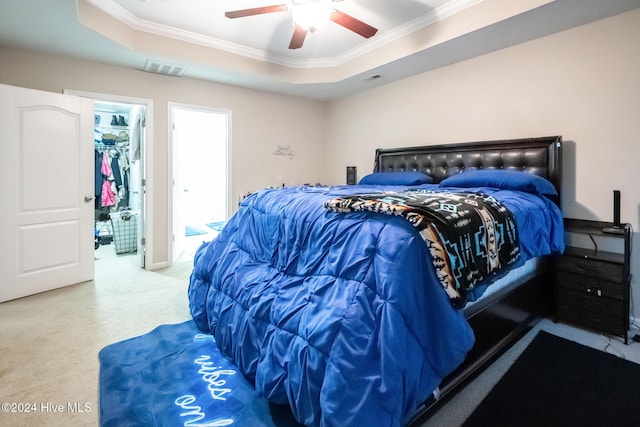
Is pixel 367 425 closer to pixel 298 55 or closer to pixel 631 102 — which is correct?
pixel 631 102

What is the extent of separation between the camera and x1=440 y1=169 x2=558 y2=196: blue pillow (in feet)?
8.28

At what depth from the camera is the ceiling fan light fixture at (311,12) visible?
2.37 metres

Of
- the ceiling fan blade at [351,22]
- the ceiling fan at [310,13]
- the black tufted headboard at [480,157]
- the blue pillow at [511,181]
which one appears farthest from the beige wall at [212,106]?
the blue pillow at [511,181]

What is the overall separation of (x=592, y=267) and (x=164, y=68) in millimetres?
4571

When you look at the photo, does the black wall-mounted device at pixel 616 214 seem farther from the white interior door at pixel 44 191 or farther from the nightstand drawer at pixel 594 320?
the white interior door at pixel 44 191

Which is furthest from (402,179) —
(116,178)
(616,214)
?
(116,178)

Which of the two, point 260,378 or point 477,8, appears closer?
point 260,378

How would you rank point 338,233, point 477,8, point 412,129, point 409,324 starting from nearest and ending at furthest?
1. point 409,324
2. point 338,233
3. point 477,8
4. point 412,129

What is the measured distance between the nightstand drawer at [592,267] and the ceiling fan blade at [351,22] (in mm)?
2412

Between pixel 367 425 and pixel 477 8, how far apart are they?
10.6 ft

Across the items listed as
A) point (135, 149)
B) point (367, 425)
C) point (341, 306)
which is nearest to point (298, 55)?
point (135, 149)

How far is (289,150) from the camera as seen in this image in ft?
16.7

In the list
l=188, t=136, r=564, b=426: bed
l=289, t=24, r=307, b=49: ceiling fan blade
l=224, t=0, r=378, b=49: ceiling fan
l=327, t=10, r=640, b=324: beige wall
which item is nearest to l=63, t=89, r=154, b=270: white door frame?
l=188, t=136, r=564, b=426: bed

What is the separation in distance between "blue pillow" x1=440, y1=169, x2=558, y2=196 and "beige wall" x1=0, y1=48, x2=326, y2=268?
2922 millimetres
